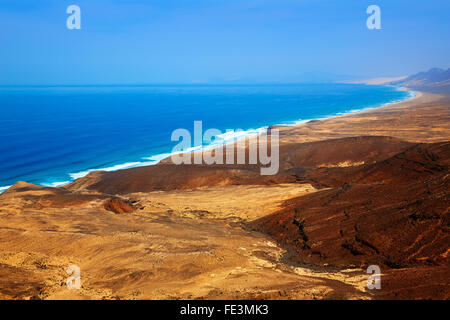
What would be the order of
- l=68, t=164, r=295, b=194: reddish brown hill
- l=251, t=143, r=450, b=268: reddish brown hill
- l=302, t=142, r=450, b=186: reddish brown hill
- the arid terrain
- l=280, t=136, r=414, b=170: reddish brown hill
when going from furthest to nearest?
l=280, t=136, r=414, b=170: reddish brown hill → l=68, t=164, r=295, b=194: reddish brown hill → l=302, t=142, r=450, b=186: reddish brown hill → l=251, t=143, r=450, b=268: reddish brown hill → the arid terrain

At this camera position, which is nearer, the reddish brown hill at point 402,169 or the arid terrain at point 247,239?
the arid terrain at point 247,239

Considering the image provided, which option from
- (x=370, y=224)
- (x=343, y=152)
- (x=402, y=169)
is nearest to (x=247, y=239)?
(x=370, y=224)

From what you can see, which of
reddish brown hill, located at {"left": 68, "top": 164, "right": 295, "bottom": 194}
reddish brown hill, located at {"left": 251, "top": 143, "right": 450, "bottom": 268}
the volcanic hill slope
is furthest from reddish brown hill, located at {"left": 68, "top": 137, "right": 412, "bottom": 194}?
reddish brown hill, located at {"left": 251, "top": 143, "right": 450, "bottom": 268}

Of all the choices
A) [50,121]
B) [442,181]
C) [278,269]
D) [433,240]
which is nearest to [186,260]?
[278,269]

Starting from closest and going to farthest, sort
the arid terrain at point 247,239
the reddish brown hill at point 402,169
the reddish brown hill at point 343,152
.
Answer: the arid terrain at point 247,239 < the reddish brown hill at point 402,169 < the reddish brown hill at point 343,152

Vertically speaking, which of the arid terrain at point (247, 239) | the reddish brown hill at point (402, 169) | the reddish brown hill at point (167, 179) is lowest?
the reddish brown hill at point (167, 179)

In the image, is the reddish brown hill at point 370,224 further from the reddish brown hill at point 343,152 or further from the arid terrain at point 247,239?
the reddish brown hill at point 343,152

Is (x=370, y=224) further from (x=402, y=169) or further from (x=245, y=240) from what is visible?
(x=402, y=169)

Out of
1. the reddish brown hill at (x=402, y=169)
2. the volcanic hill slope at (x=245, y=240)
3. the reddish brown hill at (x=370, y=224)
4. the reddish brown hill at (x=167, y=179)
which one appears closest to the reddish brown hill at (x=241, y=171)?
the reddish brown hill at (x=167, y=179)

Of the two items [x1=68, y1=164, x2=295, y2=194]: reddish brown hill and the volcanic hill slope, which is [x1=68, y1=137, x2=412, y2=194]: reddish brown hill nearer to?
[x1=68, y1=164, x2=295, y2=194]: reddish brown hill
